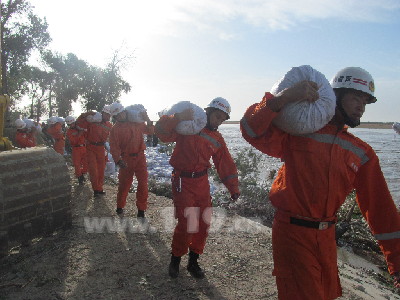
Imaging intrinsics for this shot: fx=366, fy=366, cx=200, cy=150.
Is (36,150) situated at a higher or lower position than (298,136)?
lower

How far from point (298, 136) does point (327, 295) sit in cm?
109

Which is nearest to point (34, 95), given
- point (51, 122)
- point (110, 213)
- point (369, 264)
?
point (51, 122)

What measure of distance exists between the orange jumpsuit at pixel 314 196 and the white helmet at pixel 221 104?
1751mm

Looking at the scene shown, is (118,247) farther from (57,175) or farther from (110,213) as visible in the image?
(110,213)

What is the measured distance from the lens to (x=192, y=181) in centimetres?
405

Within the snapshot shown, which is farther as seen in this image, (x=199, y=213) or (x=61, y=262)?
(x=61, y=262)

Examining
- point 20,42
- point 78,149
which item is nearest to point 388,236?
point 78,149

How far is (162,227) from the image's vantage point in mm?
5949

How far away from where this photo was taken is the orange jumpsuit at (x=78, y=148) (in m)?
9.70

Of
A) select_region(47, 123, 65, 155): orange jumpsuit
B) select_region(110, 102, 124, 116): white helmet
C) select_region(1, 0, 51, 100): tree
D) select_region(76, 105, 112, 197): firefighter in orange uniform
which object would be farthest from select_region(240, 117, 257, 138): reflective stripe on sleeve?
select_region(1, 0, 51, 100): tree

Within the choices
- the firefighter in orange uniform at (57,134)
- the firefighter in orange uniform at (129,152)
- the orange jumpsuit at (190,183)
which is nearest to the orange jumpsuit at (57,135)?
the firefighter in orange uniform at (57,134)

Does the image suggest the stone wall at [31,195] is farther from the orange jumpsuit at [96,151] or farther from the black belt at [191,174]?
the orange jumpsuit at [96,151]

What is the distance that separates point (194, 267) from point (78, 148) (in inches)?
262

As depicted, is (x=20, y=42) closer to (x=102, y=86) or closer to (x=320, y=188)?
(x=102, y=86)
